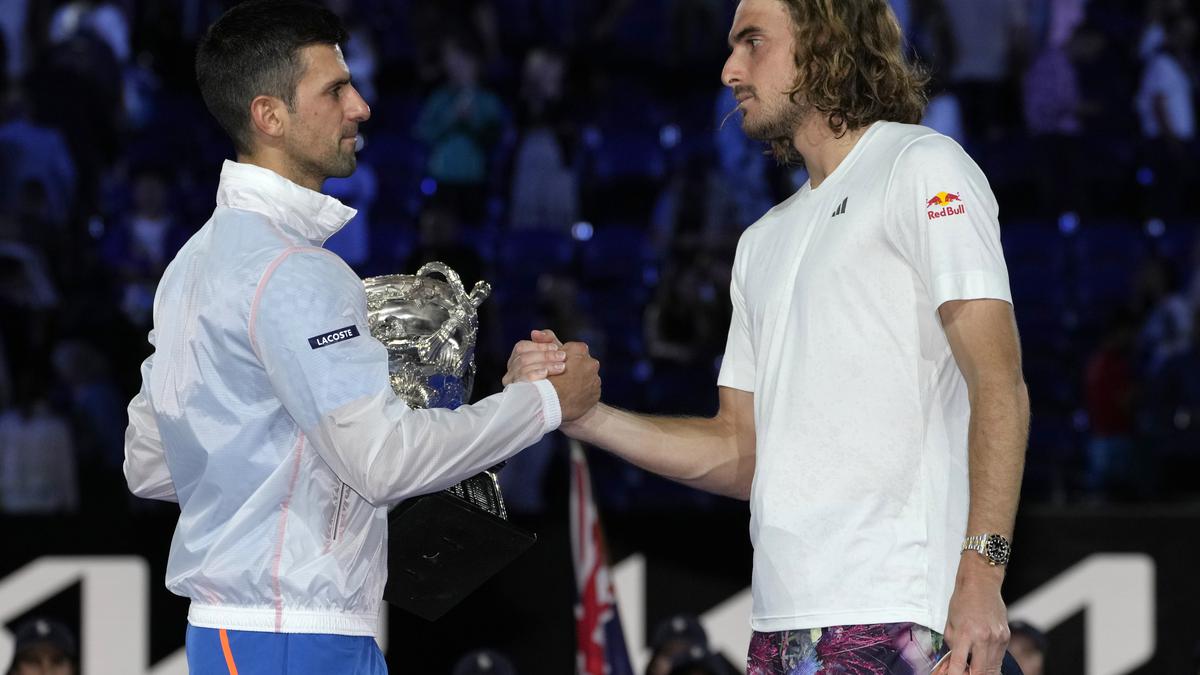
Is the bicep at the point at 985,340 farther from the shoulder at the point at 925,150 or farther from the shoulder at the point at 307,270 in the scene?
the shoulder at the point at 307,270

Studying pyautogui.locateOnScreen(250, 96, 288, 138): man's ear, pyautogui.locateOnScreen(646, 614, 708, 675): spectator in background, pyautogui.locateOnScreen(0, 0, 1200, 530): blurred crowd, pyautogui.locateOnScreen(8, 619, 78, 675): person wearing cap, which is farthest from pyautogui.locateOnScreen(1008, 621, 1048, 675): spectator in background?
pyautogui.locateOnScreen(250, 96, 288, 138): man's ear

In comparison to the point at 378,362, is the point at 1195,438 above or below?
below

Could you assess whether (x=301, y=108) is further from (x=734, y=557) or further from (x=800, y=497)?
(x=734, y=557)

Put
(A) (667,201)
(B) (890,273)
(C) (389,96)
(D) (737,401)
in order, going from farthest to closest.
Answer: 1. (C) (389,96)
2. (A) (667,201)
3. (D) (737,401)
4. (B) (890,273)

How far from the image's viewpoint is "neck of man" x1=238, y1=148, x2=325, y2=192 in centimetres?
359

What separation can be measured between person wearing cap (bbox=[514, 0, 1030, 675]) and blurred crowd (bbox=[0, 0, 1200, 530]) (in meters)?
4.95

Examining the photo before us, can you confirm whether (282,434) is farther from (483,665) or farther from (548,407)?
(483,665)

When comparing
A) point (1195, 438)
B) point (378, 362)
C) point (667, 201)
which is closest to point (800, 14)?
point (378, 362)

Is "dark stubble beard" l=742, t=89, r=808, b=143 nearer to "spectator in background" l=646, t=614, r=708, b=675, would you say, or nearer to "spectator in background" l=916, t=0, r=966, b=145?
"spectator in background" l=646, t=614, r=708, b=675

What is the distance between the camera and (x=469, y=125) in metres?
10.7

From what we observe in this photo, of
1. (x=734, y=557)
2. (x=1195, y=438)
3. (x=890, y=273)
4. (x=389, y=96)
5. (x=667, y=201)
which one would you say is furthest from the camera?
(x=389, y=96)

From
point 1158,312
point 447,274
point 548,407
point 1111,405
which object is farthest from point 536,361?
point 1158,312

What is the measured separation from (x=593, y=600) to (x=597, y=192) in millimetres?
4687

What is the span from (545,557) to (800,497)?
391cm
